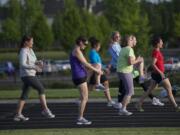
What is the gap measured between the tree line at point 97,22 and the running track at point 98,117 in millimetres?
34945

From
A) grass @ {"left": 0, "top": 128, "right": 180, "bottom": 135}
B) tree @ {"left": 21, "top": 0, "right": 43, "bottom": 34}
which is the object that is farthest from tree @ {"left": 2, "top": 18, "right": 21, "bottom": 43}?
grass @ {"left": 0, "top": 128, "right": 180, "bottom": 135}

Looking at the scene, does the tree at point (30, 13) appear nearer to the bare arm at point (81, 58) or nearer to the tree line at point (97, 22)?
the tree line at point (97, 22)

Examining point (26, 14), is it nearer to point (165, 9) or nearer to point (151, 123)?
point (165, 9)

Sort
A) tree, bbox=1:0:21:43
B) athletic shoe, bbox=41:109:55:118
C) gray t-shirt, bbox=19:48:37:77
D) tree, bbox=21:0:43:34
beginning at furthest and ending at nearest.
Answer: tree, bbox=1:0:21:43, tree, bbox=21:0:43:34, athletic shoe, bbox=41:109:55:118, gray t-shirt, bbox=19:48:37:77

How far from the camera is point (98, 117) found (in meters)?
15.8

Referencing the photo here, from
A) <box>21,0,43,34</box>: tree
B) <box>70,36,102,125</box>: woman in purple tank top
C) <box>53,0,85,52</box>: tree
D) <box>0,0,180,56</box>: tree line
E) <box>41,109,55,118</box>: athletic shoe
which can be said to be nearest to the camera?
<box>70,36,102,125</box>: woman in purple tank top

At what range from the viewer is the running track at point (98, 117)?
46.8 feet

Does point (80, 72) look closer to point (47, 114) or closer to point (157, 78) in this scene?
point (47, 114)

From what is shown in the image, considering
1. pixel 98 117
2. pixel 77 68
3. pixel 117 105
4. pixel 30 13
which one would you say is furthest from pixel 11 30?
pixel 77 68

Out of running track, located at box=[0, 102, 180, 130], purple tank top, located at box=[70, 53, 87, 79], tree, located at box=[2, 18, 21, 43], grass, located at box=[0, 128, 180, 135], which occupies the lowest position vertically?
running track, located at box=[0, 102, 180, 130]

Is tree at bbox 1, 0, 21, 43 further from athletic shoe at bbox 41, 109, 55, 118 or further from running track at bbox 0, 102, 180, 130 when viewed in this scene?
athletic shoe at bbox 41, 109, 55, 118

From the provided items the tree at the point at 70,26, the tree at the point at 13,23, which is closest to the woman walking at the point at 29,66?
the tree at the point at 70,26

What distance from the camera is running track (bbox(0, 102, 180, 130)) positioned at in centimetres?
1426

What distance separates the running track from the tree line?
34945mm
